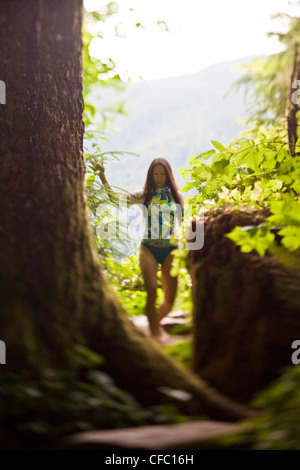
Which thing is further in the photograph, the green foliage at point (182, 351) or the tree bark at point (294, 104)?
the tree bark at point (294, 104)

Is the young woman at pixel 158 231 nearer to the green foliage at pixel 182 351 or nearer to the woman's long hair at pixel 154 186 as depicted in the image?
the woman's long hair at pixel 154 186

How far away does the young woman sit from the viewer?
4188 millimetres

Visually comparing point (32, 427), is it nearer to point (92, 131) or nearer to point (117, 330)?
point (117, 330)

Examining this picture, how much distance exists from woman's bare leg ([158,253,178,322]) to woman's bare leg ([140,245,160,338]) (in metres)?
0.12

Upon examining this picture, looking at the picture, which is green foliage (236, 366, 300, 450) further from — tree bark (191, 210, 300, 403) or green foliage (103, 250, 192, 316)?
green foliage (103, 250, 192, 316)

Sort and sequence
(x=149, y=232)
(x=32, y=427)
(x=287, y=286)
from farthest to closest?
(x=149, y=232)
(x=287, y=286)
(x=32, y=427)

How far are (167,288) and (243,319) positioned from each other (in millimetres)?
1562

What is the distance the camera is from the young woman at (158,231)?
13.7 feet

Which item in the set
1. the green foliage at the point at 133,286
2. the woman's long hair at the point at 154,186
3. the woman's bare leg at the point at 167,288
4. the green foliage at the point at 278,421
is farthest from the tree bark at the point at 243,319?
the woman's long hair at the point at 154,186

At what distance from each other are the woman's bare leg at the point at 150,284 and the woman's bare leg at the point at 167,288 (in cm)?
12

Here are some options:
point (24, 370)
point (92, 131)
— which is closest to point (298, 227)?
point (24, 370)

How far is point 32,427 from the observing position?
2086mm
